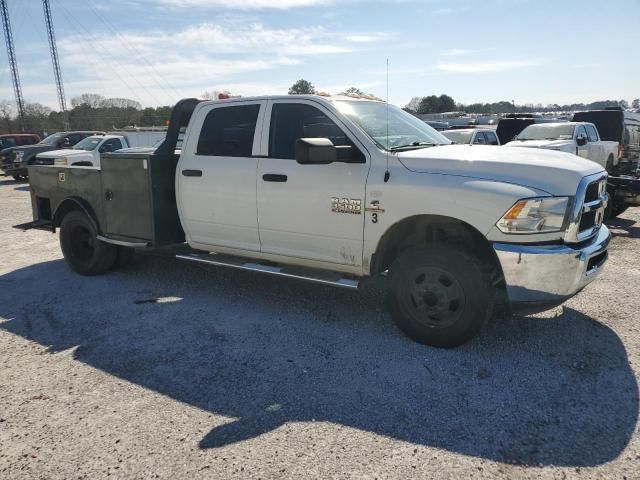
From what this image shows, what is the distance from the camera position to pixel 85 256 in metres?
6.43

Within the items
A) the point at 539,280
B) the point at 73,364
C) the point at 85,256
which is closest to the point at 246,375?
the point at 73,364

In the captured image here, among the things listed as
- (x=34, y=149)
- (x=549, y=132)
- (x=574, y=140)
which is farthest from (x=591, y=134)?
(x=34, y=149)

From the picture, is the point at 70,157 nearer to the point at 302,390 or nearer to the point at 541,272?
the point at 302,390

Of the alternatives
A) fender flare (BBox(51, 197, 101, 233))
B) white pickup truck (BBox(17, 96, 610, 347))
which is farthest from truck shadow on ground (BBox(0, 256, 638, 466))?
fender flare (BBox(51, 197, 101, 233))

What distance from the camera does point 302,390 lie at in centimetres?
347

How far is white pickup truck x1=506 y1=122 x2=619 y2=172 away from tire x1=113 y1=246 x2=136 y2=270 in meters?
9.58

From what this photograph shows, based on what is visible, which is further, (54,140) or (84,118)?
(84,118)

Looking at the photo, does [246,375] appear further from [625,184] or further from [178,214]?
[625,184]

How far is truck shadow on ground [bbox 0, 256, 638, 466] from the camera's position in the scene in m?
2.98

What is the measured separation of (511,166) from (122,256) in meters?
4.94

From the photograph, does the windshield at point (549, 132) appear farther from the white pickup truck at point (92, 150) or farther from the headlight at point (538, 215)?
the headlight at point (538, 215)

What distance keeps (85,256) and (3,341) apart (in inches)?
84.4

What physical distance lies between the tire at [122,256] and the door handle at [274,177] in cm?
276

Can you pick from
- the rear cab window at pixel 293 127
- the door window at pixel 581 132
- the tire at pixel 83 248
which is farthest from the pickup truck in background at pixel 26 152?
the door window at pixel 581 132
